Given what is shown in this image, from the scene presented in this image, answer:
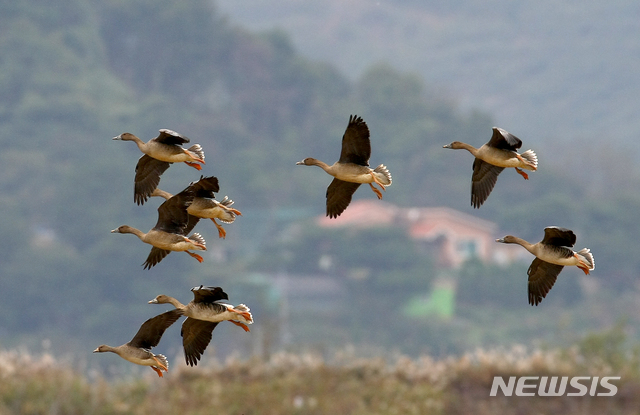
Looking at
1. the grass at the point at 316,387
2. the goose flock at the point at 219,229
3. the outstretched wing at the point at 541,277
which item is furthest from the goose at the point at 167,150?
the grass at the point at 316,387

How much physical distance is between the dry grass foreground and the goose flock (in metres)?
12.5

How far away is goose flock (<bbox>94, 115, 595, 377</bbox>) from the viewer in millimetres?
3639

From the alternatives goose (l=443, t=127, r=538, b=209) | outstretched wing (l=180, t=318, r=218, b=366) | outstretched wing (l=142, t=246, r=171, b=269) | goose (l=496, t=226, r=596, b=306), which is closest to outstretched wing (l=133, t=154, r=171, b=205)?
outstretched wing (l=142, t=246, r=171, b=269)

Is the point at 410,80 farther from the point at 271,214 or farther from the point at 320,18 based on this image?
the point at 320,18

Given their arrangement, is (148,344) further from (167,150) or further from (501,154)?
(501,154)

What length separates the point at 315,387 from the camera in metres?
18.8

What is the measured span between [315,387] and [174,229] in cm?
1527

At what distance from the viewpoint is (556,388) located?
18641 mm

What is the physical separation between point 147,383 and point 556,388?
720 centimetres

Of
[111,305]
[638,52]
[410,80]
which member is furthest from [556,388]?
[638,52]

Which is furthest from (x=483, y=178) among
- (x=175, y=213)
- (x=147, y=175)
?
(x=147, y=175)

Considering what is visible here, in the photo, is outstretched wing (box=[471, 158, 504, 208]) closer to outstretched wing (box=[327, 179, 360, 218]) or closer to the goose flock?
the goose flock

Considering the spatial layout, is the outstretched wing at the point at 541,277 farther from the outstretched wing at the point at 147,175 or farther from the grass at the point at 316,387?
the grass at the point at 316,387

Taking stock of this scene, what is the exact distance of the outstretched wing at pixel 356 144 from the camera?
12.8ft
